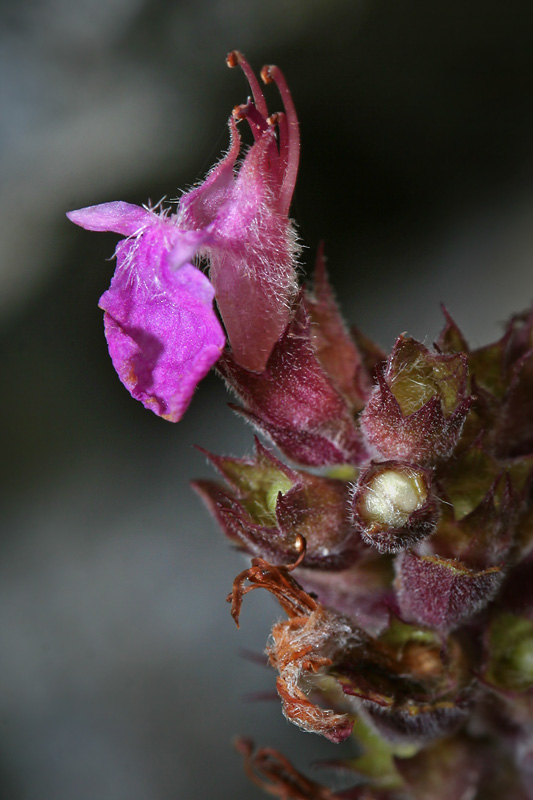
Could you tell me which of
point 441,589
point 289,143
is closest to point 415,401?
point 441,589

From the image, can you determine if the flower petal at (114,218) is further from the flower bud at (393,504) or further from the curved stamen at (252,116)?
the flower bud at (393,504)

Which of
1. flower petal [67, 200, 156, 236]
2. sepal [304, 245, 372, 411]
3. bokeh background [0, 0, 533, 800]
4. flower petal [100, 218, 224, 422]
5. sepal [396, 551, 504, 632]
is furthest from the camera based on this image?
bokeh background [0, 0, 533, 800]

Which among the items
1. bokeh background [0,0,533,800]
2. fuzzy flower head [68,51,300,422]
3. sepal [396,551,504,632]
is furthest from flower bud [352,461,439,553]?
bokeh background [0,0,533,800]

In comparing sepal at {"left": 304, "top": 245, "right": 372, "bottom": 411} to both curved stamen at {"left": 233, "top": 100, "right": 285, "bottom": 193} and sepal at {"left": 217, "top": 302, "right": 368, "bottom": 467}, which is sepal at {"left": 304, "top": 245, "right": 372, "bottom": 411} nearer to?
sepal at {"left": 217, "top": 302, "right": 368, "bottom": 467}

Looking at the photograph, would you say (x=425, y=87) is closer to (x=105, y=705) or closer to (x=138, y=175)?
(x=138, y=175)

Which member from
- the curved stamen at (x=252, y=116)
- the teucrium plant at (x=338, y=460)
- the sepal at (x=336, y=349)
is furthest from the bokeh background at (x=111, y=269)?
the curved stamen at (x=252, y=116)

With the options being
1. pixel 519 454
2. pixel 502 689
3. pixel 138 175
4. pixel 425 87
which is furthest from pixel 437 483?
→ pixel 425 87
